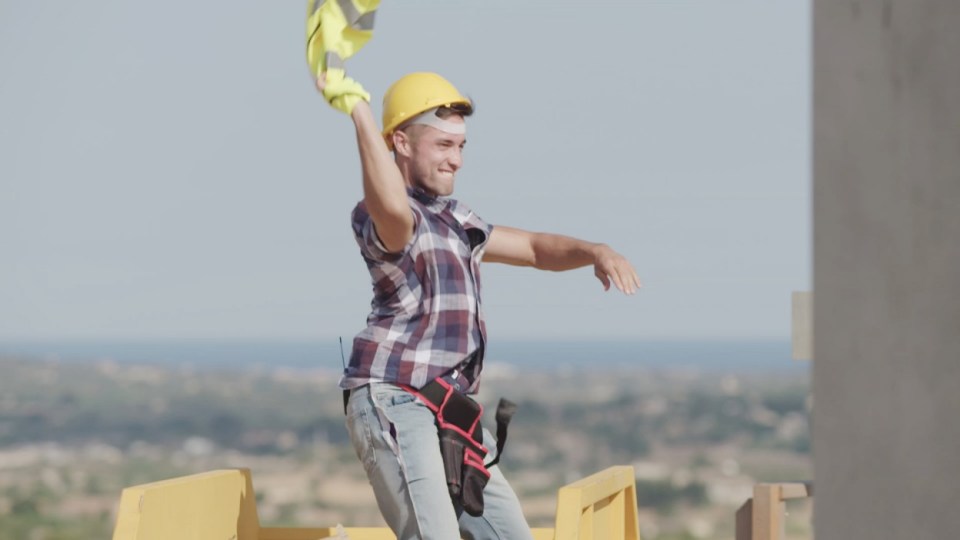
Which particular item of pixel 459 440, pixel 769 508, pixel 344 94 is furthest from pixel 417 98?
pixel 769 508

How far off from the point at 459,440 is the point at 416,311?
360 millimetres

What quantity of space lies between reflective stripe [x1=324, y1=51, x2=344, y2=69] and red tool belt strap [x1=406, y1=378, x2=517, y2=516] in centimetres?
85

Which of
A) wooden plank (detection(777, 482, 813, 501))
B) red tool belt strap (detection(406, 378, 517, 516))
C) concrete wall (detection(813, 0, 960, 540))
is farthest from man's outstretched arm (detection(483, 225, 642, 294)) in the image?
concrete wall (detection(813, 0, 960, 540))

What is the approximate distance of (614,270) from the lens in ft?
12.6

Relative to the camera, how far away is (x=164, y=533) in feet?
12.2

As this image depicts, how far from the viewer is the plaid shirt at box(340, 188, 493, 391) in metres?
3.65

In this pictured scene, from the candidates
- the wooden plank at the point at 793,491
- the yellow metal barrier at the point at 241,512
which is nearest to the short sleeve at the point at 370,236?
the yellow metal barrier at the point at 241,512

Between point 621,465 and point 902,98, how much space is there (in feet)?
11.8

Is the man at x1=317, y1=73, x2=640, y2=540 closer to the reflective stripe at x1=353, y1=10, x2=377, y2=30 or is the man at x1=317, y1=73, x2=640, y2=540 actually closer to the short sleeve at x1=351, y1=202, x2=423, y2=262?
the short sleeve at x1=351, y1=202, x2=423, y2=262

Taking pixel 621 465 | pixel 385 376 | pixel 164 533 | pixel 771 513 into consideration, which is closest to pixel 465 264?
pixel 385 376

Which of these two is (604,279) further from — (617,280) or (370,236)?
(370,236)

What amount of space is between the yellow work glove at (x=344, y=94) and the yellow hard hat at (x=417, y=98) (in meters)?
0.58

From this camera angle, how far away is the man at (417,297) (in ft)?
11.5

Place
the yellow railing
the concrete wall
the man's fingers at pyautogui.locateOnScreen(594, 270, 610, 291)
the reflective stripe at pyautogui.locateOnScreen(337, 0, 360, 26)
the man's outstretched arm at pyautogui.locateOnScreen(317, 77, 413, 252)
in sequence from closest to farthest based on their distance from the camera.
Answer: the concrete wall, the man's outstretched arm at pyautogui.locateOnScreen(317, 77, 413, 252), the reflective stripe at pyautogui.locateOnScreen(337, 0, 360, 26), the man's fingers at pyautogui.locateOnScreen(594, 270, 610, 291), the yellow railing
